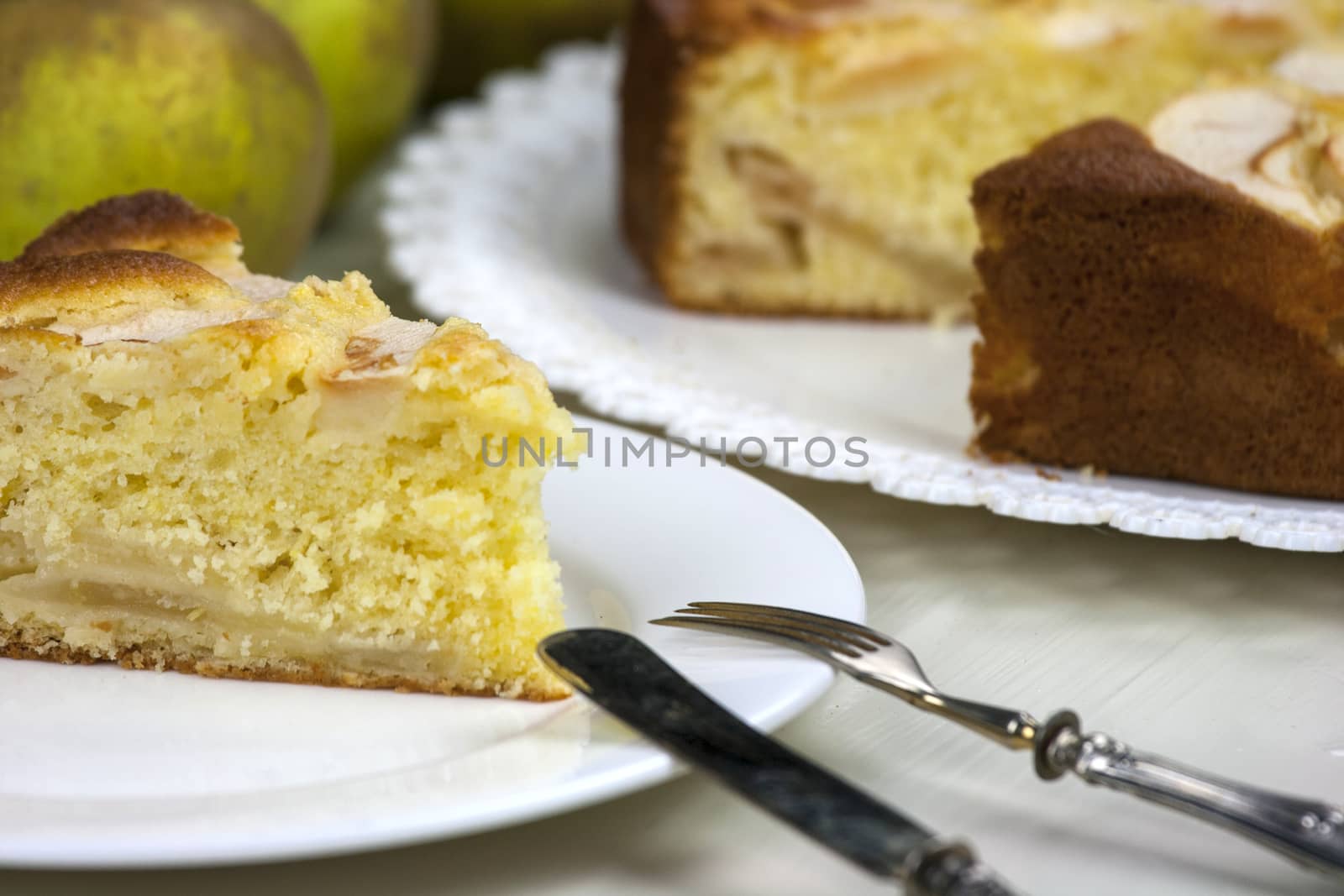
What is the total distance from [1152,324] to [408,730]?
132cm

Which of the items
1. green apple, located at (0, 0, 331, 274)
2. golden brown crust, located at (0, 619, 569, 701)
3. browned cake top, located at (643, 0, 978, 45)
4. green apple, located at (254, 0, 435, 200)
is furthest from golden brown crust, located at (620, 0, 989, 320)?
golden brown crust, located at (0, 619, 569, 701)

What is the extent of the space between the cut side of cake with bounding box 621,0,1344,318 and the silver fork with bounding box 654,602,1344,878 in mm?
1623

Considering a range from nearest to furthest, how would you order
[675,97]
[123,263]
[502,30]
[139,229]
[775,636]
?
[775,636] → [123,263] → [139,229] → [675,97] → [502,30]

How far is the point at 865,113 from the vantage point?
10.4 ft

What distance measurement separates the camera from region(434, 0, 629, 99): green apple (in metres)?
4.05

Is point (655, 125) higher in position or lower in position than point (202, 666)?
higher

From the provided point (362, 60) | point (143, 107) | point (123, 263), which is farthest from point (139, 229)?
point (362, 60)

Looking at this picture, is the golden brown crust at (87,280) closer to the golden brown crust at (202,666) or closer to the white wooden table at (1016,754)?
the golden brown crust at (202,666)

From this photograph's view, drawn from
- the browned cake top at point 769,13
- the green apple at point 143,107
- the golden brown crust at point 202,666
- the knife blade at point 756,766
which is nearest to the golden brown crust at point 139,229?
the green apple at point 143,107

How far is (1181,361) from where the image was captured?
2.32 m

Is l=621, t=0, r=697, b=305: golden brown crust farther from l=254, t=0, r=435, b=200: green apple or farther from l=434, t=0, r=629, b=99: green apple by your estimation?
l=434, t=0, r=629, b=99: green apple

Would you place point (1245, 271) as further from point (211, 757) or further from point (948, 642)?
point (211, 757)

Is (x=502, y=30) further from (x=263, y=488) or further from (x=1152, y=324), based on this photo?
(x=263, y=488)

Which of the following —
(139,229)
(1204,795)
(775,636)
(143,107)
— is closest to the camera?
(1204,795)
